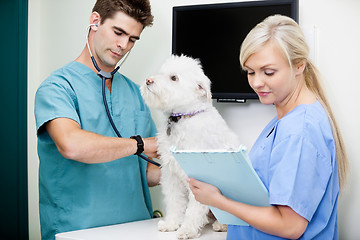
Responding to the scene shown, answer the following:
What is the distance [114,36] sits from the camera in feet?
5.44

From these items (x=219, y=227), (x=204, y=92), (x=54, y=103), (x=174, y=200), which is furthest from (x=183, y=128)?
(x=54, y=103)

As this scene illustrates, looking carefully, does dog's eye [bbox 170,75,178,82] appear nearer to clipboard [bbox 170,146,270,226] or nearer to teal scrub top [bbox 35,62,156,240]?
teal scrub top [bbox 35,62,156,240]

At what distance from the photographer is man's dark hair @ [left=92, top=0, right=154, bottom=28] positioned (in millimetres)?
1646

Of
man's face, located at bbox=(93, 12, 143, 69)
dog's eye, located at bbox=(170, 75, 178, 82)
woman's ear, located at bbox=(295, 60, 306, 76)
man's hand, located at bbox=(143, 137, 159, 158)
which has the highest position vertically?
man's face, located at bbox=(93, 12, 143, 69)

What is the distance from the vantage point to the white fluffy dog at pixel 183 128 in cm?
141

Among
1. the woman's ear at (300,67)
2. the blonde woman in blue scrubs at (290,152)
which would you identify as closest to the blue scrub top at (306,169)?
the blonde woman in blue scrubs at (290,152)

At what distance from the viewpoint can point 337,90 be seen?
1.65 meters

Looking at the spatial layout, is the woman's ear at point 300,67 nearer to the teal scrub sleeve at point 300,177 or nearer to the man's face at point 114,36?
the teal scrub sleeve at point 300,177

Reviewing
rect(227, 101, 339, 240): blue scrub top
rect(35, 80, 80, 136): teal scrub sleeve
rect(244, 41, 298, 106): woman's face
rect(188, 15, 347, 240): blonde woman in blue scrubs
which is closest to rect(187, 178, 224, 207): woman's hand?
rect(188, 15, 347, 240): blonde woman in blue scrubs

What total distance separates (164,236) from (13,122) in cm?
139

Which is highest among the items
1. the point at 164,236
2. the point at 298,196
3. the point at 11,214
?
the point at 298,196

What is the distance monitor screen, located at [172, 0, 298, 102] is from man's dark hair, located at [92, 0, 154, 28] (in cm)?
21

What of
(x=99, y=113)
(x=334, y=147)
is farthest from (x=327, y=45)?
(x=99, y=113)

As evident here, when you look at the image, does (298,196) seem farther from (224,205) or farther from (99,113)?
(99,113)
